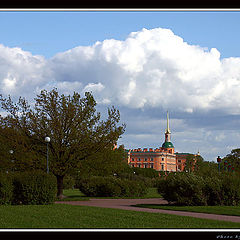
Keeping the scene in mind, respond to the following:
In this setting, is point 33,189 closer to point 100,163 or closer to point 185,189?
point 185,189

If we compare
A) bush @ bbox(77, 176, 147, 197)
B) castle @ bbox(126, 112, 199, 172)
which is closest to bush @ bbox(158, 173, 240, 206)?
bush @ bbox(77, 176, 147, 197)

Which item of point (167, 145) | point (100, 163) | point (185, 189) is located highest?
point (167, 145)

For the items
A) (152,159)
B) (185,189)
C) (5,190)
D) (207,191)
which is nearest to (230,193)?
(207,191)

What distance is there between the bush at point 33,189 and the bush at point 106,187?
12.1 meters

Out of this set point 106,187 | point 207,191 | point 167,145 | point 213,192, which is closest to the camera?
point 213,192

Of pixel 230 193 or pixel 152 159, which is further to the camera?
pixel 152 159

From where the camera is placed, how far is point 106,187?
36.2m

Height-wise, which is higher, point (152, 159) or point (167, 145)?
point (167, 145)

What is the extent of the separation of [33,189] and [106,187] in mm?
12815

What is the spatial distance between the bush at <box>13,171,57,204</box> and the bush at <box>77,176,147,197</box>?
1208cm

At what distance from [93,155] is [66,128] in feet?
9.22

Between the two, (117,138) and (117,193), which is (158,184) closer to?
(117,138)

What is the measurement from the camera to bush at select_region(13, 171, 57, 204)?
942 inches

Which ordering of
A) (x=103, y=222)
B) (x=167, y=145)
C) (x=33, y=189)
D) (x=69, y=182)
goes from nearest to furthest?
(x=103, y=222), (x=33, y=189), (x=69, y=182), (x=167, y=145)
